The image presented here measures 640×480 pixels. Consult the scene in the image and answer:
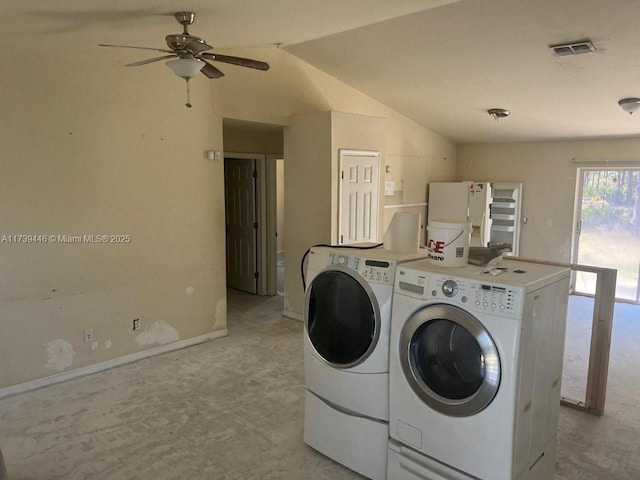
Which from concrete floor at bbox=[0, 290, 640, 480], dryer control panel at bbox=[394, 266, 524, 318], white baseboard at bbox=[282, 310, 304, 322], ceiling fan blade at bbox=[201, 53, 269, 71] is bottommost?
concrete floor at bbox=[0, 290, 640, 480]

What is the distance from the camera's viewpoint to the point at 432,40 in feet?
12.5

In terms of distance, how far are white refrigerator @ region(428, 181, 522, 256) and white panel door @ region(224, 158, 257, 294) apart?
2706mm

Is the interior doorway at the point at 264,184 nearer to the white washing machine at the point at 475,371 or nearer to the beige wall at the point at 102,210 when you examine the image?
the beige wall at the point at 102,210

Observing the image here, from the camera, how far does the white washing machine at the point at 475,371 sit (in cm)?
192

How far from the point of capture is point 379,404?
2.42m

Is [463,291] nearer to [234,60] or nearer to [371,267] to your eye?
[371,267]

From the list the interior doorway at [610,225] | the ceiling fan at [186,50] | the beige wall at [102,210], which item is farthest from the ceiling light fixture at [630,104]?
the beige wall at [102,210]

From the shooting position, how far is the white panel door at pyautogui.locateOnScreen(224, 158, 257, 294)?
6.33 meters

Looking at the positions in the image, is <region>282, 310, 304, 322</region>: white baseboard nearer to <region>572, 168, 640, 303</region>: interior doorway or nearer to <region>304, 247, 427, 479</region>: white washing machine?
<region>304, 247, 427, 479</region>: white washing machine

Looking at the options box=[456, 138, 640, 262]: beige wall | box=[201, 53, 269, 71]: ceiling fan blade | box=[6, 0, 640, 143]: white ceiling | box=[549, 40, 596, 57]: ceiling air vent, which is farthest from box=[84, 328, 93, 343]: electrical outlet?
box=[456, 138, 640, 262]: beige wall

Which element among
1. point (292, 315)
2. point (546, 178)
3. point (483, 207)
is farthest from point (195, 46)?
point (546, 178)

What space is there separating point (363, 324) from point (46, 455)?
2075 mm

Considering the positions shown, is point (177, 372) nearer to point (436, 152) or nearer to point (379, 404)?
point (379, 404)

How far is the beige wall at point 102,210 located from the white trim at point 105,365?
0.05 meters
